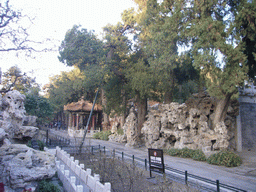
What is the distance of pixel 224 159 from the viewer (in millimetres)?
13289

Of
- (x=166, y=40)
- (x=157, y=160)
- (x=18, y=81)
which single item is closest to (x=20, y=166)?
(x=157, y=160)

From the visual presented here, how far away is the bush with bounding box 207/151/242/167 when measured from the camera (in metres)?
13.1

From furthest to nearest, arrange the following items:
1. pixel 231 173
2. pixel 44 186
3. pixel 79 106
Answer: pixel 79 106 < pixel 231 173 < pixel 44 186

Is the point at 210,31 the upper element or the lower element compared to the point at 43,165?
upper

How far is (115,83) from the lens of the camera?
1036 inches

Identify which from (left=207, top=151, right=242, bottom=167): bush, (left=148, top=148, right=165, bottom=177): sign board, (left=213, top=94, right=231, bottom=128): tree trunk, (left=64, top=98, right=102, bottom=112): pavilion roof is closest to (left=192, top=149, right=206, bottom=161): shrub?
(left=207, top=151, right=242, bottom=167): bush

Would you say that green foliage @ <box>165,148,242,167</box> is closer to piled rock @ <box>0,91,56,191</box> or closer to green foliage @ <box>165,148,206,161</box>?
green foliage @ <box>165,148,206,161</box>

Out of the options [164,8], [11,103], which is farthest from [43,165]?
[164,8]

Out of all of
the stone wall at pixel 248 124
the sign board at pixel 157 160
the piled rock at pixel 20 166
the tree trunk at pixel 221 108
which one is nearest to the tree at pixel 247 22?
the tree trunk at pixel 221 108

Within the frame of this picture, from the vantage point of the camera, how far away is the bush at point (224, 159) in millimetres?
13105

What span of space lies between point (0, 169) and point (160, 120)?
52.6 feet

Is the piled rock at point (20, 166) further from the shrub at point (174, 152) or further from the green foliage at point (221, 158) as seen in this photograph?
the shrub at point (174, 152)

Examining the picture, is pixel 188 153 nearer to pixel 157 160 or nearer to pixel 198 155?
pixel 198 155

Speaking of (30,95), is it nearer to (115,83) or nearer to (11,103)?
(115,83)
